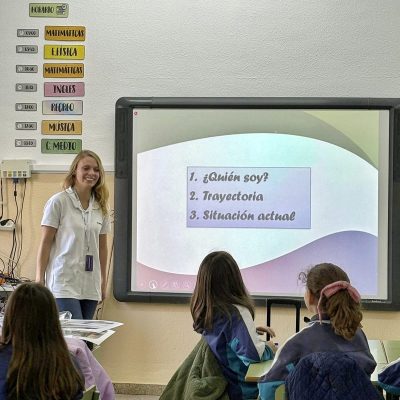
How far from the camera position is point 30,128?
191 inches

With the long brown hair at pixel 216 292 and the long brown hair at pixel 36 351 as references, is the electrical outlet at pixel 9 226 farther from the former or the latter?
the long brown hair at pixel 36 351

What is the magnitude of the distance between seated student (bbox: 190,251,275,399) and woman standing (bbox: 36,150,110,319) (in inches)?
51.3

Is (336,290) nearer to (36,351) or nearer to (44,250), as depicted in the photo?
(36,351)

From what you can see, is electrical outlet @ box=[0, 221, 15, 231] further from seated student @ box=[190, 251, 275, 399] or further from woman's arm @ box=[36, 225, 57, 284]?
seated student @ box=[190, 251, 275, 399]

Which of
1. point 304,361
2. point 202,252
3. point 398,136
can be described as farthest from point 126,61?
point 304,361

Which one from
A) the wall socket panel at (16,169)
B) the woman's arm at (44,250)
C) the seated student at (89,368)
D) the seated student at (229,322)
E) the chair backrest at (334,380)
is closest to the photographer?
the chair backrest at (334,380)

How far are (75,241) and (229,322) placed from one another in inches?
60.1

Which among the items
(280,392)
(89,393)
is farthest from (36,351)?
(280,392)

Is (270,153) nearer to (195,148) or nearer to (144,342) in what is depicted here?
(195,148)

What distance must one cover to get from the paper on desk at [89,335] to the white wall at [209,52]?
6.14ft

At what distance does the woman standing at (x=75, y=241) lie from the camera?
410 cm

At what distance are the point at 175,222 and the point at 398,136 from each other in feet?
5.06

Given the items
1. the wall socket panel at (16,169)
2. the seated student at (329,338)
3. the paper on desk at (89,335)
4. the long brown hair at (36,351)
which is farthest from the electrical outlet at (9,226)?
the seated student at (329,338)

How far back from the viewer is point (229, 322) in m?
2.91
